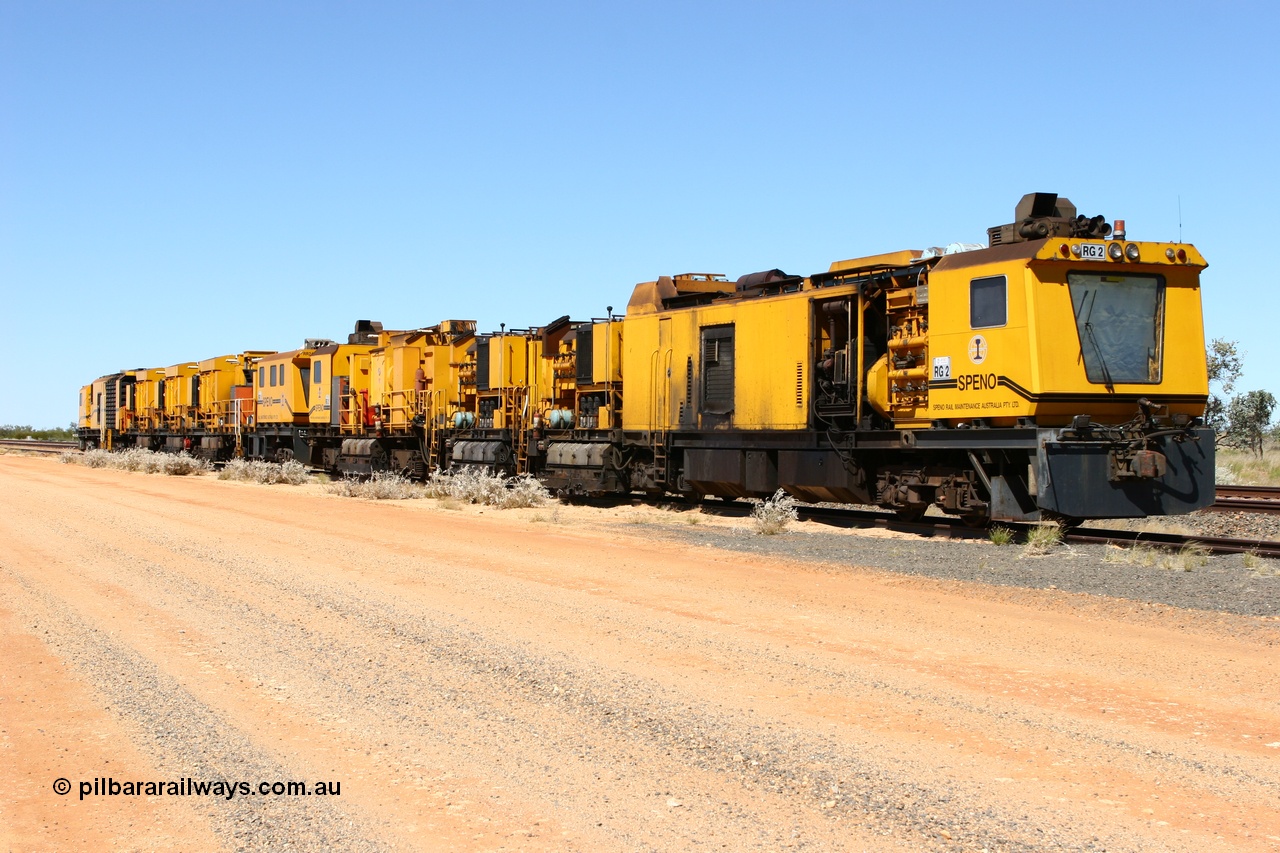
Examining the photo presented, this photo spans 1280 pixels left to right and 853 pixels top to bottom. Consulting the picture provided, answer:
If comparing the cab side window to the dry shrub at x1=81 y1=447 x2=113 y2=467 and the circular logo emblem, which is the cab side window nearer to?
the circular logo emblem

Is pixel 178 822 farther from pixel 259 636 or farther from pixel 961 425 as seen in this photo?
pixel 961 425

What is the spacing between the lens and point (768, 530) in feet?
53.2

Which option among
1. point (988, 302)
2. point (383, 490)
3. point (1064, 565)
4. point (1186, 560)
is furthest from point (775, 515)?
point (383, 490)

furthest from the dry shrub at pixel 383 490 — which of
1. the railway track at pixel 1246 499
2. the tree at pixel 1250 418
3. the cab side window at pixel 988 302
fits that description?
the tree at pixel 1250 418

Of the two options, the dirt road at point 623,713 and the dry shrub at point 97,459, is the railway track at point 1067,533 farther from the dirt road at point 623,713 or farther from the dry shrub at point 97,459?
the dry shrub at point 97,459

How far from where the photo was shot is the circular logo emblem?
1427 cm

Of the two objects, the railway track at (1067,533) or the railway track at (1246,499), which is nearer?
the railway track at (1067,533)

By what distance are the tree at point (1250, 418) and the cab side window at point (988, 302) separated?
3251 cm

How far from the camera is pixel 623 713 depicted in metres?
6.61

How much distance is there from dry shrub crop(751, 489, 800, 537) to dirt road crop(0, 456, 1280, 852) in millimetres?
4146

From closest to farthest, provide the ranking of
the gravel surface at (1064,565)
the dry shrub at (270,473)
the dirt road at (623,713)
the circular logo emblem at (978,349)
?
the dirt road at (623,713), the gravel surface at (1064,565), the circular logo emblem at (978,349), the dry shrub at (270,473)

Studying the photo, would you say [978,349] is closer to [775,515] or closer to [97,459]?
[775,515]

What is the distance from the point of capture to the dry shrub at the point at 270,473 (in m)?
32.4

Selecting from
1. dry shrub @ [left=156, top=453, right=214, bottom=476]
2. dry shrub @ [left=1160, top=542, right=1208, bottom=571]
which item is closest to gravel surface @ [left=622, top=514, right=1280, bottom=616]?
dry shrub @ [left=1160, top=542, right=1208, bottom=571]
